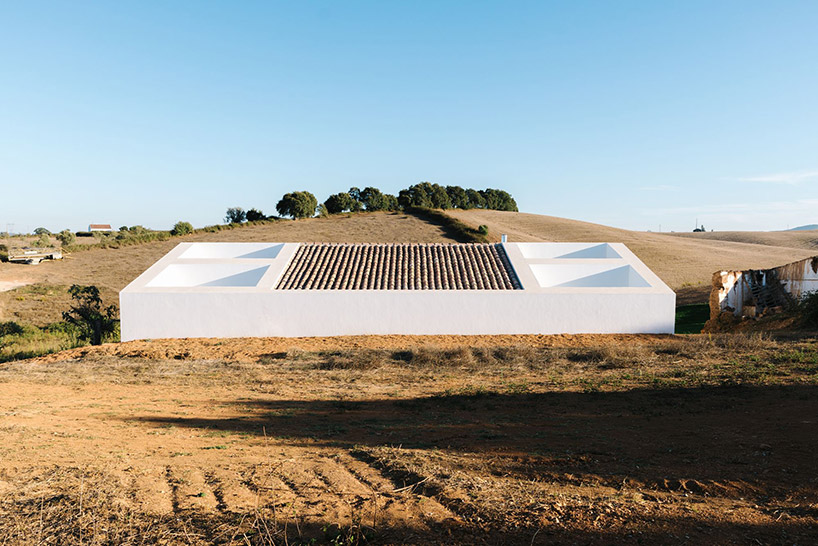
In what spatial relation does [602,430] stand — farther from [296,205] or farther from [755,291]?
[296,205]

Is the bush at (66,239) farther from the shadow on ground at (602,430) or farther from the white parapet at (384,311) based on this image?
the shadow on ground at (602,430)

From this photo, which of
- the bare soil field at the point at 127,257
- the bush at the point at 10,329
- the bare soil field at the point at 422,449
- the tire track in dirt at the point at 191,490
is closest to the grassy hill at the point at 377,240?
the bare soil field at the point at 127,257

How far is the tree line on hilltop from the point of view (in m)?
74.1

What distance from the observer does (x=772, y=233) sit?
88812 mm

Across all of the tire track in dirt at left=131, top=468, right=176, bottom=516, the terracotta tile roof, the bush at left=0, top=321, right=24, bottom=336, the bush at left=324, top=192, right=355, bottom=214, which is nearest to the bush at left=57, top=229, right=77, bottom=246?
the bush at left=324, top=192, right=355, bottom=214

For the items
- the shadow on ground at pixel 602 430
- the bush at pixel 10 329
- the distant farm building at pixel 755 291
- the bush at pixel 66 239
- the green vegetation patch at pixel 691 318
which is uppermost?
the bush at pixel 66 239

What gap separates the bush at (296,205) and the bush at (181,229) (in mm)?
16356

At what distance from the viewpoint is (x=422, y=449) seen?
689 cm

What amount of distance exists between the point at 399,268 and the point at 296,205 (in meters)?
56.1

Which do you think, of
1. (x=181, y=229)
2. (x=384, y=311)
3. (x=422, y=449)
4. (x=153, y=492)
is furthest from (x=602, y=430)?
(x=181, y=229)

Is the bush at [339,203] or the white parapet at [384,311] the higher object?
the bush at [339,203]

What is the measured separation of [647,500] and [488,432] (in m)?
3.10

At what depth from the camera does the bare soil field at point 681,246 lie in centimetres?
4762

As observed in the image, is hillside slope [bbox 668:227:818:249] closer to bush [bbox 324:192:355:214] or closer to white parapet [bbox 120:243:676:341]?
bush [bbox 324:192:355:214]
